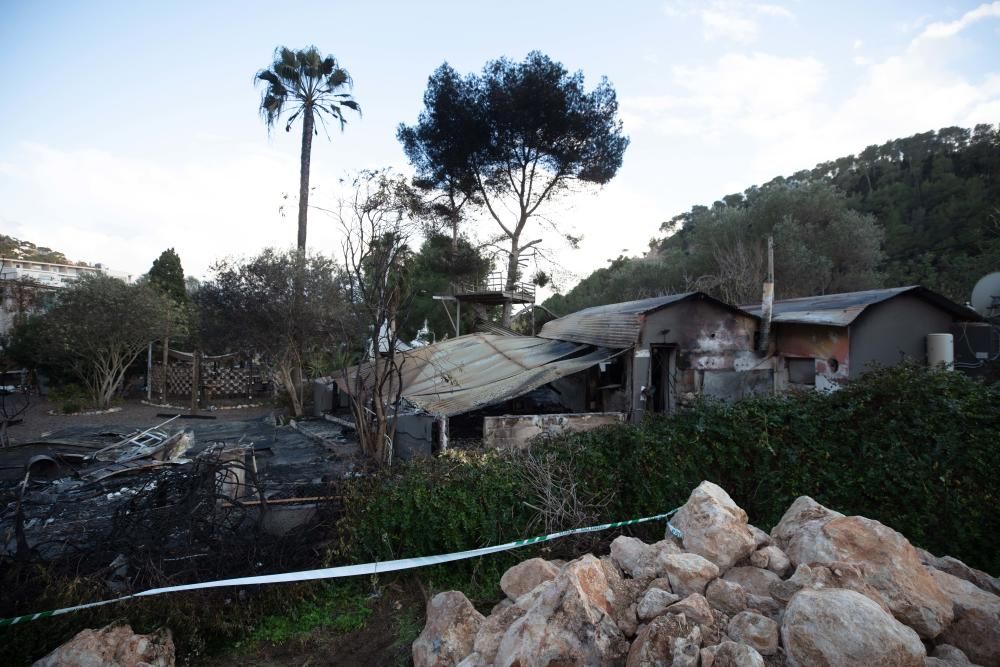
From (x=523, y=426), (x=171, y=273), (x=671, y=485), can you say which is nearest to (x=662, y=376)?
(x=523, y=426)

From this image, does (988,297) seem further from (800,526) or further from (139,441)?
(139,441)

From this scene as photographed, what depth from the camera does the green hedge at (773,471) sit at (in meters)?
4.91

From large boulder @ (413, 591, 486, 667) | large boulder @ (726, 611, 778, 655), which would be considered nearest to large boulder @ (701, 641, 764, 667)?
large boulder @ (726, 611, 778, 655)

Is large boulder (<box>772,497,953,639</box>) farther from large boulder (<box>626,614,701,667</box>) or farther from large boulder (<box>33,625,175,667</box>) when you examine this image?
large boulder (<box>33,625,175,667</box>)

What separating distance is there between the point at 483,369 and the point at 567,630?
24.2 feet

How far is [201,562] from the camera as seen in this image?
4.42 metres

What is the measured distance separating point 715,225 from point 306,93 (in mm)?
19367

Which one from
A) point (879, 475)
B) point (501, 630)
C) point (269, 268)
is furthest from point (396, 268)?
point (269, 268)

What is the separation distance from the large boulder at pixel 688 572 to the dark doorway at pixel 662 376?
22.5 feet

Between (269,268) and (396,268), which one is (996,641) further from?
(269,268)

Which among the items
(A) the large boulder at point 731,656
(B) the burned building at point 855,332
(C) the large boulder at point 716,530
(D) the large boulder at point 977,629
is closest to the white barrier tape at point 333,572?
(C) the large boulder at point 716,530

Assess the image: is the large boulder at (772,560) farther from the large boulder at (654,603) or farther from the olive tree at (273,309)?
the olive tree at (273,309)

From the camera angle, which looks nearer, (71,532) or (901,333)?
(71,532)

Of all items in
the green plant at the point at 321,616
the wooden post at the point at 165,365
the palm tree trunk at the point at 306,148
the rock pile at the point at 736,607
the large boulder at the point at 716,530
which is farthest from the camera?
the palm tree trunk at the point at 306,148
